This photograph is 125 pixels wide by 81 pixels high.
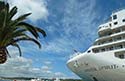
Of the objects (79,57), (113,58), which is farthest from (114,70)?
(79,57)

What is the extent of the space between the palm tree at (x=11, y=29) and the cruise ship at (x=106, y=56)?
57.6ft

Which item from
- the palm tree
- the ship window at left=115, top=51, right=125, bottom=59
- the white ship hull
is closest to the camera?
the palm tree

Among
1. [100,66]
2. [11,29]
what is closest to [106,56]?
[100,66]

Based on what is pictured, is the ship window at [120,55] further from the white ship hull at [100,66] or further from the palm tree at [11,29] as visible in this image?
the palm tree at [11,29]

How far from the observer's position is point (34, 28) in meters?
18.9

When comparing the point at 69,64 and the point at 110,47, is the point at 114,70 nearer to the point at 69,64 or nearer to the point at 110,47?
the point at 110,47

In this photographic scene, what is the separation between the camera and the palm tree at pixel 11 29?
58.5ft

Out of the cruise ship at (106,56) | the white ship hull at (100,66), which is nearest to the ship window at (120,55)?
the cruise ship at (106,56)

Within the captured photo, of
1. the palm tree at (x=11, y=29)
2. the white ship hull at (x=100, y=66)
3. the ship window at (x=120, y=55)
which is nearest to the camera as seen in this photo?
the palm tree at (x=11, y=29)

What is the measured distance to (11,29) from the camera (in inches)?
712

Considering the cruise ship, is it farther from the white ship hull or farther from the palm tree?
the palm tree

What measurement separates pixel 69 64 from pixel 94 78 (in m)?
6.72

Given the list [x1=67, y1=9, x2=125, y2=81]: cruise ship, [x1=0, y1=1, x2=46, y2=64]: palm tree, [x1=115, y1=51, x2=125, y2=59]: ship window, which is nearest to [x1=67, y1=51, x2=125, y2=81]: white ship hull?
[x1=67, y1=9, x2=125, y2=81]: cruise ship

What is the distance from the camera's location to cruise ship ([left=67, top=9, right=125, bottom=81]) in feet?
114
